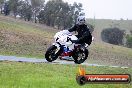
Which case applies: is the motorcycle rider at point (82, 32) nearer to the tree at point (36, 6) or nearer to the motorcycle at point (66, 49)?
the motorcycle at point (66, 49)

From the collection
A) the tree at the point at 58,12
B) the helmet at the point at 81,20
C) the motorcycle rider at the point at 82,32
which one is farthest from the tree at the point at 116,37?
the helmet at the point at 81,20

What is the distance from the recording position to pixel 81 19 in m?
9.59

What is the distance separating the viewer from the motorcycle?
9734mm

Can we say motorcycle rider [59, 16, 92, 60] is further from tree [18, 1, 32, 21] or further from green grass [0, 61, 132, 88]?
green grass [0, 61, 132, 88]

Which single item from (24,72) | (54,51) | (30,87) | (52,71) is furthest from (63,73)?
(54,51)

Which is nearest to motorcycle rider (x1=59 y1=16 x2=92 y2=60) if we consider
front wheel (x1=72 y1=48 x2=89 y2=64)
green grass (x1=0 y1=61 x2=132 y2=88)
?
front wheel (x1=72 y1=48 x2=89 y2=64)

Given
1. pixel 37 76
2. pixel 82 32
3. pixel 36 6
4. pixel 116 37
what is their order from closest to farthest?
1. pixel 82 32
2. pixel 36 6
3. pixel 116 37
4. pixel 37 76

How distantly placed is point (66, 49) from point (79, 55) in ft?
1.57

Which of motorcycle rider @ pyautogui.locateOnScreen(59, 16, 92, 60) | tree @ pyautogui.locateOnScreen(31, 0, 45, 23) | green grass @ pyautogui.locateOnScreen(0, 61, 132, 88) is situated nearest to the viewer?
motorcycle rider @ pyautogui.locateOnScreen(59, 16, 92, 60)

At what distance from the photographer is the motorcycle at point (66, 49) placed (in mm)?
9734

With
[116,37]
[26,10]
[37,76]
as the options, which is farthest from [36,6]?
[37,76]

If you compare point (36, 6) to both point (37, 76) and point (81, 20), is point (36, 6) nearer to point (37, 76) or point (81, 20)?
point (81, 20)

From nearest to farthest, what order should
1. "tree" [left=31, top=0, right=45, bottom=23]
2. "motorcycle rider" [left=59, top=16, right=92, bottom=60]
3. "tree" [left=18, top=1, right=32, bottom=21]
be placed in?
1. "motorcycle rider" [left=59, top=16, right=92, bottom=60]
2. "tree" [left=31, top=0, right=45, bottom=23]
3. "tree" [left=18, top=1, right=32, bottom=21]

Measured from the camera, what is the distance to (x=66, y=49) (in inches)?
387
